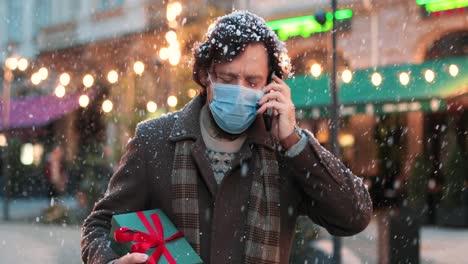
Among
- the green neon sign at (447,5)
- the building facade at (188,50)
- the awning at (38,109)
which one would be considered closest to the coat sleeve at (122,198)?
the building facade at (188,50)

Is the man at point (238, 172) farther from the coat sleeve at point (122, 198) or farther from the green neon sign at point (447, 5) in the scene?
the green neon sign at point (447, 5)

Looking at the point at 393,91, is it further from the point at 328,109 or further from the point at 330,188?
the point at 330,188

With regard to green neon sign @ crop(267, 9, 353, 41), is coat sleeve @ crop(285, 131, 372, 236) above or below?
below

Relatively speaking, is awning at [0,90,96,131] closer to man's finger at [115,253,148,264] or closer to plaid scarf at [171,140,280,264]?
plaid scarf at [171,140,280,264]

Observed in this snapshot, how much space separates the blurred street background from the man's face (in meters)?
4.59

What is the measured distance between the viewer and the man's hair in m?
1.91

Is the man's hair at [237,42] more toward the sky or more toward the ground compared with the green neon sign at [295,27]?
more toward the ground

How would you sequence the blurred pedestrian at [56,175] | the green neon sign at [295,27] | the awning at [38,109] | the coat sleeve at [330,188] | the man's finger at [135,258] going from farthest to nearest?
the awning at [38,109] → the blurred pedestrian at [56,175] → the green neon sign at [295,27] → the coat sleeve at [330,188] → the man's finger at [135,258]

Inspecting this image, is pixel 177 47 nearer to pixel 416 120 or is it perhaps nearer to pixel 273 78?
pixel 416 120

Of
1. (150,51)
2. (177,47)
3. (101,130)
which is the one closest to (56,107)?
(101,130)

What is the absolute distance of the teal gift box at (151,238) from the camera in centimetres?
177

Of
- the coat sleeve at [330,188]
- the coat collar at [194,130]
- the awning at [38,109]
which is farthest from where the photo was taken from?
the awning at [38,109]

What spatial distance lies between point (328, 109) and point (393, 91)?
3.97ft

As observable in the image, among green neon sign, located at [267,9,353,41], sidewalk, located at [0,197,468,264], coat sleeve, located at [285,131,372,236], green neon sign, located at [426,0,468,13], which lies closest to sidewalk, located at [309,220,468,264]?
sidewalk, located at [0,197,468,264]
